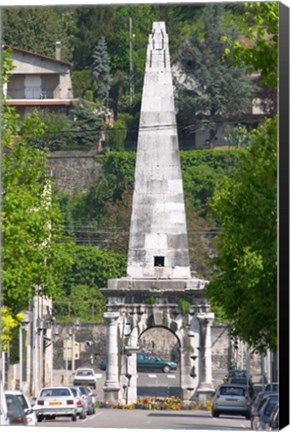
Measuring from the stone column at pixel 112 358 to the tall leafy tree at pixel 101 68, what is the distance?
20.4 meters

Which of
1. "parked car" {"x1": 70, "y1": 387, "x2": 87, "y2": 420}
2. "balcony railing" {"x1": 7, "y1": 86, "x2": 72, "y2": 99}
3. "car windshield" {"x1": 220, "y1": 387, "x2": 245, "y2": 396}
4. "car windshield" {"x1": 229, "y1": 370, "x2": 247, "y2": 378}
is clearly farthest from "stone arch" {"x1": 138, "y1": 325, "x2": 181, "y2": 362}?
"parked car" {"x1": 70, "y1": 387, "x2": 87, "y2": 420}

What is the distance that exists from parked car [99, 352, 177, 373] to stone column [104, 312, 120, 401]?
1.04 meters

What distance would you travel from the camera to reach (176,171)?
94000 mm

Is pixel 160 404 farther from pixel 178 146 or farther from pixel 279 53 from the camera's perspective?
pixel 279 53

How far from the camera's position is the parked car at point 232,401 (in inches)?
2805

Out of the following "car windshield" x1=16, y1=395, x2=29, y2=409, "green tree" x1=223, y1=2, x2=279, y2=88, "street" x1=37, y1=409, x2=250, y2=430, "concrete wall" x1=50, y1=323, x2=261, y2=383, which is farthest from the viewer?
"concrete wall" x1=50, y1=323, x2=261, y2=383

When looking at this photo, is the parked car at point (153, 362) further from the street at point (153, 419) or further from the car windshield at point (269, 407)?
Answer: the car windshield at point (269, 407)

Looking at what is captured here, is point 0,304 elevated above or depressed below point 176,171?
below

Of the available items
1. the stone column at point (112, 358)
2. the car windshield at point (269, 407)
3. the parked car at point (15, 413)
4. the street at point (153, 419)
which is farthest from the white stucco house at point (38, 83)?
the stone column at point (112, 358)

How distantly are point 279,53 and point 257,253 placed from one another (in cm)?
1378

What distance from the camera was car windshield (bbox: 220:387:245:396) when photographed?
73500 mm

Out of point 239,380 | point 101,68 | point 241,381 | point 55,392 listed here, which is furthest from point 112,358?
point 55,392

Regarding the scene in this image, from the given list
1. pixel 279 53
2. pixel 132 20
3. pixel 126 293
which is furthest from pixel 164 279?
pixel 279 53

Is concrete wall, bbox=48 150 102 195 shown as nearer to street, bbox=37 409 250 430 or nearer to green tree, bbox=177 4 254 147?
green tree, bbox=177 4 254 147
